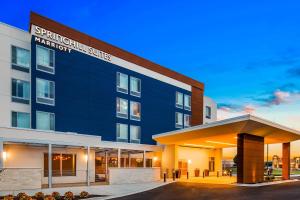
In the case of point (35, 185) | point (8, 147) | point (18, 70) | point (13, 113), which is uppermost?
point (18, 70)

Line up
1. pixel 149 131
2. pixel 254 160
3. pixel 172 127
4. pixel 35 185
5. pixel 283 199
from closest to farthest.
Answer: pixel 283 199, pixel 35 185, pixel 254 160, pixel 149 131, pixel 172 127

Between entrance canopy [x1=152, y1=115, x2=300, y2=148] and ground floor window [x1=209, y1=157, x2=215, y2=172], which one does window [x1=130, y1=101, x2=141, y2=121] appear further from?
ground floor window [x1=209, y1=157, x2=215, y2=172]

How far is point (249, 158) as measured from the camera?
34250 mm

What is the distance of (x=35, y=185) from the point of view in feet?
84.3

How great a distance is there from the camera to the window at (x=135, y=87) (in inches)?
1687

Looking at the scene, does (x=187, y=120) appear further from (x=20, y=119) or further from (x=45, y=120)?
(x=20, y=119)

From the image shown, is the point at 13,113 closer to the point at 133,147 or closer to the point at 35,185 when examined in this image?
the point at 35,185

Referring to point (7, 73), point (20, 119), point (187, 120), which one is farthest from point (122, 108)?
point (7, 73)

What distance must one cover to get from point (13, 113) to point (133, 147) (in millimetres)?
14001

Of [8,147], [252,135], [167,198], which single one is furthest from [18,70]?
[252,135]

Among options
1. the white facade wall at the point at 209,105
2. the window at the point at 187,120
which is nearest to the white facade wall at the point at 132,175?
the window at the point at 187,120

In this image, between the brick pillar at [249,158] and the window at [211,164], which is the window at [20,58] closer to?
the brick pillar at [249,158]

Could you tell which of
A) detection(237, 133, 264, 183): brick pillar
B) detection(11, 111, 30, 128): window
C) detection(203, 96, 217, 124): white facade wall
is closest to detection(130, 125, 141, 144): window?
detection(237, 133, 264, 183): brick pillar

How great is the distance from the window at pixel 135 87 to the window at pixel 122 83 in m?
0.97
